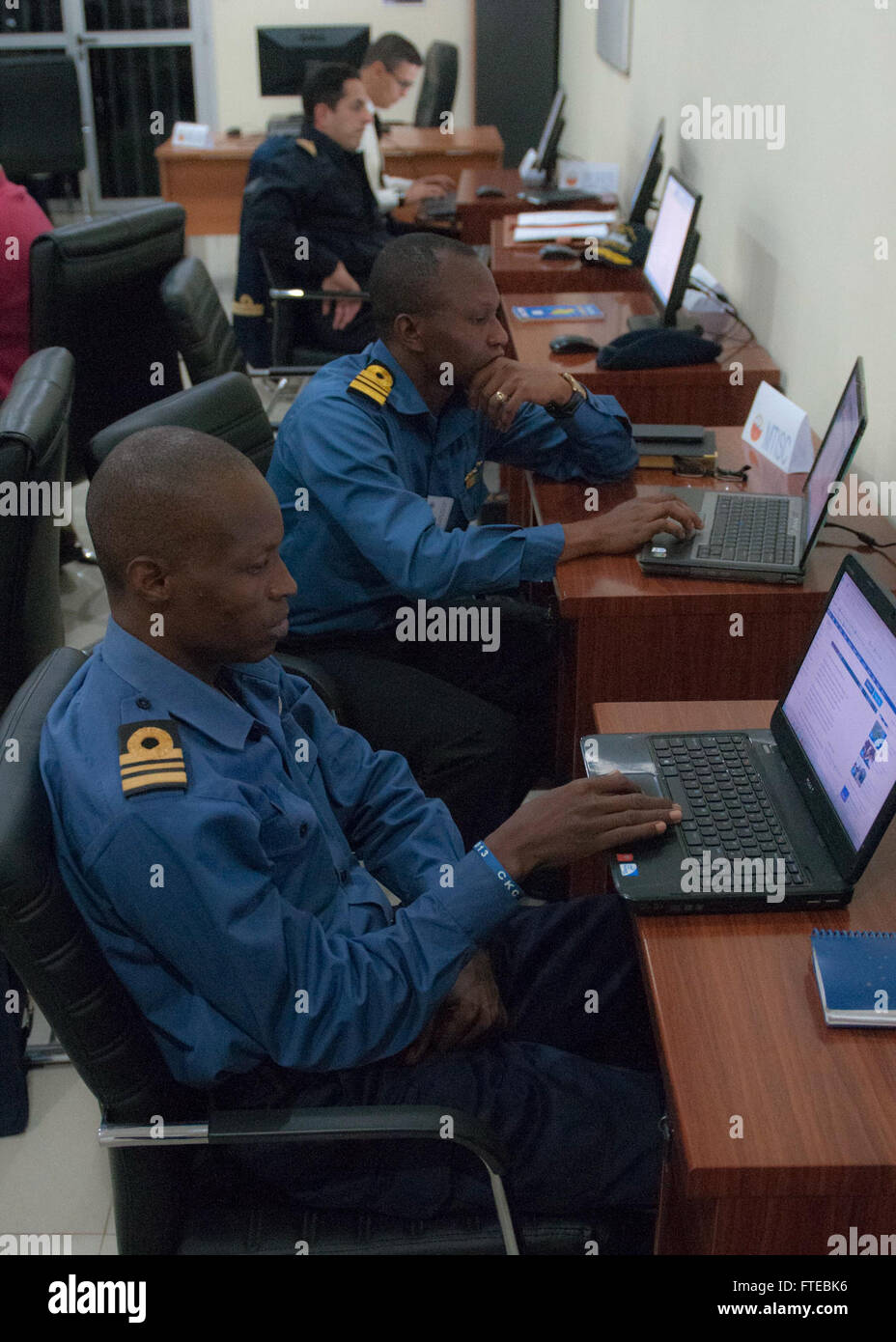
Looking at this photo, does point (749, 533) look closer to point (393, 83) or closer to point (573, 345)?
point (573, 345)

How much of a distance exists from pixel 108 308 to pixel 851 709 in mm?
2294

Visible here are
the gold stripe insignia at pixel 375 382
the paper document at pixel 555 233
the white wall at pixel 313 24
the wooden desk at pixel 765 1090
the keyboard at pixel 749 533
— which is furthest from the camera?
the white wall at pixel 313 24

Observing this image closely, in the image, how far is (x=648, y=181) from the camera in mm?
3793

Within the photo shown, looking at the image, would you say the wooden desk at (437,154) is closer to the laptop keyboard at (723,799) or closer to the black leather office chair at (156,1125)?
the laptop keyboard at (723,799)

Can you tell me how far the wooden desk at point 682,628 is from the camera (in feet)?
6.48

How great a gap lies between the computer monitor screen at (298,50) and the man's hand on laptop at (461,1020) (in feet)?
18.3

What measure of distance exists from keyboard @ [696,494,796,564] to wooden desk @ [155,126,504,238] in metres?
4.30

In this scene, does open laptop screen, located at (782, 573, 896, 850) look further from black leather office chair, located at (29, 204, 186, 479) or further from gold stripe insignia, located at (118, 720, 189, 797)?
black leather office chair, located at (29, 204, 186, 479)

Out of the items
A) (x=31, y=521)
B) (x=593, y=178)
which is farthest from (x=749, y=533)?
(x=593, y=178)

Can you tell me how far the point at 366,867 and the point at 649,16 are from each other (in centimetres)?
381

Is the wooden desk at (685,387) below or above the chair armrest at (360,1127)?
above

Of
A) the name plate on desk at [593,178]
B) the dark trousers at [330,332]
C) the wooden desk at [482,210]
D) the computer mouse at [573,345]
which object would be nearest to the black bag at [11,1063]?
the computer mouse at [573,345]

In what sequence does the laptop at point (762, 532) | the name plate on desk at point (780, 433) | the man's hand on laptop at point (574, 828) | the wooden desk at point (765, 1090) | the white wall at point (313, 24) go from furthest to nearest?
1. the white wall at point (313, 24)
2. the name plate on desk at point (780, 433)
3. the laptop at point (762, 532)
4. the man's hand on laptop at point (574, 828)
5. the wooden desk at point (765, 1090)
